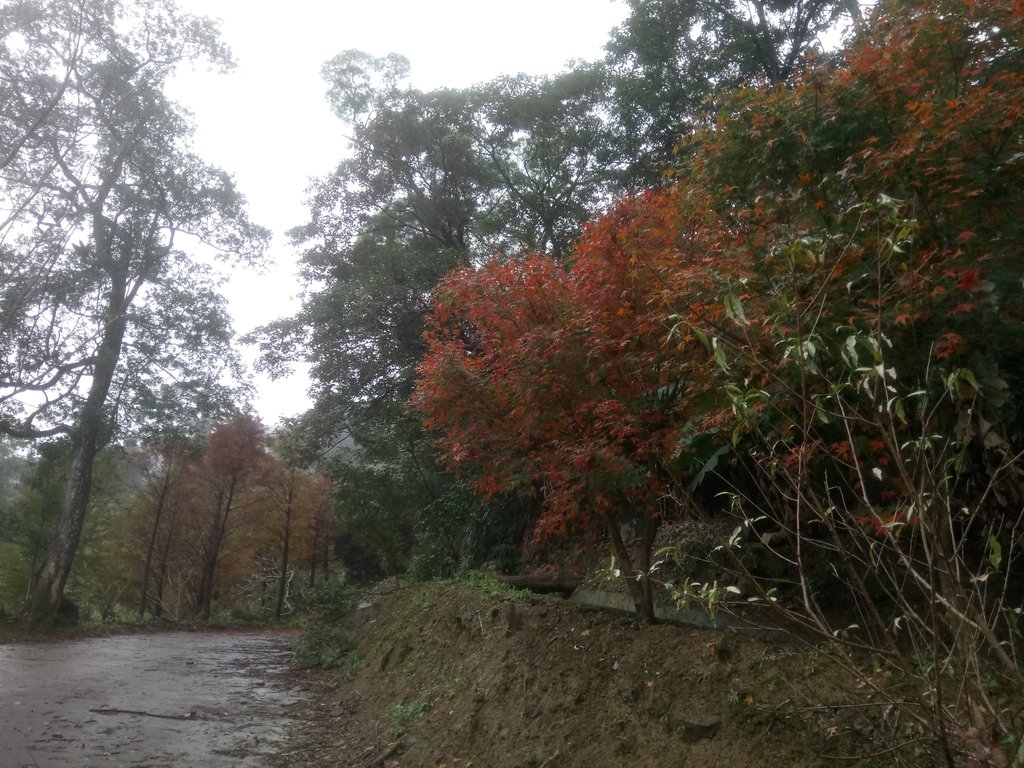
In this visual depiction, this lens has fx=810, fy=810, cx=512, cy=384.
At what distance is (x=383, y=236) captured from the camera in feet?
69.6

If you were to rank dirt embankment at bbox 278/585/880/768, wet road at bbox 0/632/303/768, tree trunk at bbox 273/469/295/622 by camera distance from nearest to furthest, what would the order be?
dirt embankment at bbox 278/585/880/768 < wet road at bbox 0/632/303/768 < tree trunk at bbox 273/469/295/622

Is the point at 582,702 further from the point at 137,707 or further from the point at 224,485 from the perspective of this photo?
the point at 224,485

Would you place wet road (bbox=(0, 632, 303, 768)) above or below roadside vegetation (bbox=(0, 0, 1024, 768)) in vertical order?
below

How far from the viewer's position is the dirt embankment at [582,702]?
542 cm

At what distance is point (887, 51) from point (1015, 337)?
2340 mm

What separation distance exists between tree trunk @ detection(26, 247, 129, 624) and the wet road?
2.37m

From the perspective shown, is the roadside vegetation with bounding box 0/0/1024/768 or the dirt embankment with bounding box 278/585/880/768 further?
the dirt embankment with bounding box 278/585/880/768

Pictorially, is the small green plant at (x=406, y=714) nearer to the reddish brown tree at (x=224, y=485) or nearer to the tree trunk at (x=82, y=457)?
the tree trunk at (x=82, y=457)

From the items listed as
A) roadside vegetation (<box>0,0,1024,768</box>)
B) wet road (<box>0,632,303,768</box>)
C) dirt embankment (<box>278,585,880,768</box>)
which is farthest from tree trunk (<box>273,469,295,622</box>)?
dirt embankment (<box>278,585,880,768</box>)

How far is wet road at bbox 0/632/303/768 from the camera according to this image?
7.66 meters

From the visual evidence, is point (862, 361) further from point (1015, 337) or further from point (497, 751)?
point (497, 751)

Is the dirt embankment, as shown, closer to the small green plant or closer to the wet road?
the small green plant

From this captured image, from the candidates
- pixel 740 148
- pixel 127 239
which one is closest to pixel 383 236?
pixel 127 239

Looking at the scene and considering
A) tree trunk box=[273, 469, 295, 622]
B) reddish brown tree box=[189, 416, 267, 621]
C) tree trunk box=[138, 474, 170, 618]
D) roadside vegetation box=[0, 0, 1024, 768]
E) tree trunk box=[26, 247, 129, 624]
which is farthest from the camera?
tree trunk box=[273, 469, 295, 622]
